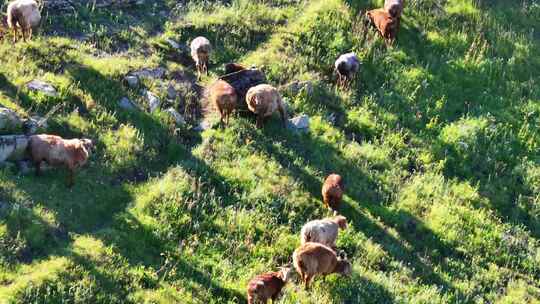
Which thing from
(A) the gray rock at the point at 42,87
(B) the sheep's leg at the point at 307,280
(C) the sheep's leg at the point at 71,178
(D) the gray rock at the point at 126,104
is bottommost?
(B) the sheep's leg at the point at 307,280

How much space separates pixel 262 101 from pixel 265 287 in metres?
6.44

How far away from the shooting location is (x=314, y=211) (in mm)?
16844

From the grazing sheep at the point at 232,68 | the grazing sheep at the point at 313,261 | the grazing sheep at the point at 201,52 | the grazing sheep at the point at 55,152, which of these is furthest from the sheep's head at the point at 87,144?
the grazing sheep at the point at 313,261

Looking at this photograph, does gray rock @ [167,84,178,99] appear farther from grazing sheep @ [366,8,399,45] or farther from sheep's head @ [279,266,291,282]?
grazing sheep @ [366,8,399,45]

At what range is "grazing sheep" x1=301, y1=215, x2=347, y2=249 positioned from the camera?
50.4 ft

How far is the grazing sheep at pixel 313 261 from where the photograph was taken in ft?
46.9

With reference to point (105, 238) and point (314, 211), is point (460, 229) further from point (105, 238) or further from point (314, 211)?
point (105, 238)

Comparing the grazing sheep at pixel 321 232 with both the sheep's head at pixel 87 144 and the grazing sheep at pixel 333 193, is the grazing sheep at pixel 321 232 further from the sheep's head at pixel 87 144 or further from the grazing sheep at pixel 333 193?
the sheep's head at pixel 87 144

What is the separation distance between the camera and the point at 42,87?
60.2 feet

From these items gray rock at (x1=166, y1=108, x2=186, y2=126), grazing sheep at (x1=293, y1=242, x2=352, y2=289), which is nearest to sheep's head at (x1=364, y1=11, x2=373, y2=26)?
gray rock at (x1=166, y1=108, x2=186, y2=126)

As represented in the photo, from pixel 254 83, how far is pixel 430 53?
6715 millimetres

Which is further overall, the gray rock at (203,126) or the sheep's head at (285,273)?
the gray rock at (203,126)

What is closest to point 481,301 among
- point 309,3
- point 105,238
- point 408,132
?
point 408,132

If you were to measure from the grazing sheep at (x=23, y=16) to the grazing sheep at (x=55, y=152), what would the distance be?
17.6 feet
